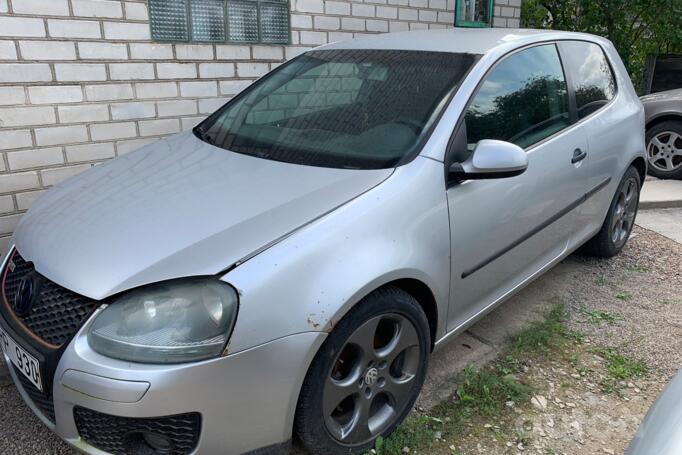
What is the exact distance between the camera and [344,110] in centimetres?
267

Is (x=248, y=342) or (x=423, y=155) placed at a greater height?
(x=423, y=155)

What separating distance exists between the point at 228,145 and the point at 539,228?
5.33 feet

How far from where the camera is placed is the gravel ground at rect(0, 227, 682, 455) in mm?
2322

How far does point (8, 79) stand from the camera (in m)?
3.57

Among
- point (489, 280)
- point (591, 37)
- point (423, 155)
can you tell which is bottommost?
point (489, 280)

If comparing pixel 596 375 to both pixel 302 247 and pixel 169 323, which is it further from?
pixel 169 323

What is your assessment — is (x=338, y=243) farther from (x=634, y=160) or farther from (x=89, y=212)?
(x=634, y=160)

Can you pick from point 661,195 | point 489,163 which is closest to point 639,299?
point 489,163

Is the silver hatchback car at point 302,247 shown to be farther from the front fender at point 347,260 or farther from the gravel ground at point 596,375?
the gravel ground at point 596,375

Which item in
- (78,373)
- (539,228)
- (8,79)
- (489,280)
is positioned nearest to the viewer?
(78,373)

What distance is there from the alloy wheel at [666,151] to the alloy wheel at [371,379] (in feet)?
18.2

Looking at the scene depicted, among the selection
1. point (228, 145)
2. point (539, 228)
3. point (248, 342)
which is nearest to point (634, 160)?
point (539, 228)

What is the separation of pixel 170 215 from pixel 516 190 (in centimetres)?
156

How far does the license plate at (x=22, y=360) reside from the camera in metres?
1.80
